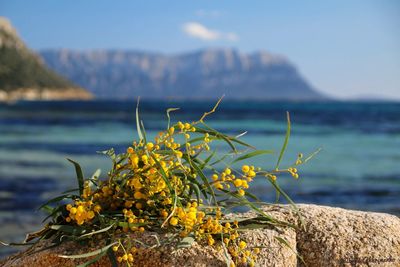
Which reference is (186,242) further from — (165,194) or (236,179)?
A: (236,179)

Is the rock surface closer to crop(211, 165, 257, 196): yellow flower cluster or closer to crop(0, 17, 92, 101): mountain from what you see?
crop(211, 165, 257, 196): yellow flower cluster

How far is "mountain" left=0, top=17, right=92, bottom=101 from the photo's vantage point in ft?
523

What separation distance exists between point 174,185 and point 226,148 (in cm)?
2114

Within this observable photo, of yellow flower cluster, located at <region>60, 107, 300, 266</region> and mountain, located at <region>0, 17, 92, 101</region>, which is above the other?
yellow flower cluster, located at <region>60, 107, 300, 266</region>

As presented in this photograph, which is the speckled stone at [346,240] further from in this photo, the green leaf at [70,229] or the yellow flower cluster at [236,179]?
the green leaf at [70,229]

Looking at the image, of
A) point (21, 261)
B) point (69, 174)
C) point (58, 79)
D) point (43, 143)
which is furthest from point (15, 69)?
point (21, 261)

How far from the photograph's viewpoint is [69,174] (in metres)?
17.7

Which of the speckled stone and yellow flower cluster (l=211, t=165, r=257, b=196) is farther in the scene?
the speckled stone

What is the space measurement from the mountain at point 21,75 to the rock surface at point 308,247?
15878 cm

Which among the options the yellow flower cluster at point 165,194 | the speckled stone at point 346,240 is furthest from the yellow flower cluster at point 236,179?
the speckled stone at point 346,240

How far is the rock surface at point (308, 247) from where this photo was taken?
2.82m

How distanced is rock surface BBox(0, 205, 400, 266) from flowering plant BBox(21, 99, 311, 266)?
65mm

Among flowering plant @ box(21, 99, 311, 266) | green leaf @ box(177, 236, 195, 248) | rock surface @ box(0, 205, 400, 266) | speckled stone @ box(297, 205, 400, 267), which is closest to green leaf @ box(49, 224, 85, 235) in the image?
flowering plant @ box(21, 99, 311, 266)

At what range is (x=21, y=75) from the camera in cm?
16262
